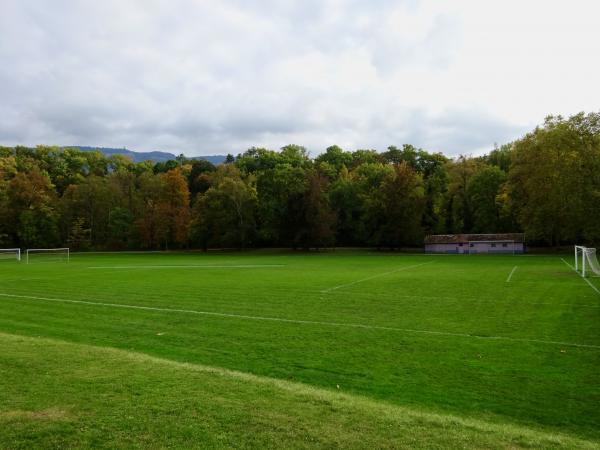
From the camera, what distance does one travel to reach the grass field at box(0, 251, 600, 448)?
5.17m

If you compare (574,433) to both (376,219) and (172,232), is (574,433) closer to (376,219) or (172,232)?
(376,219)

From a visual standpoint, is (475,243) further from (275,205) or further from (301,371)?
(301,371)

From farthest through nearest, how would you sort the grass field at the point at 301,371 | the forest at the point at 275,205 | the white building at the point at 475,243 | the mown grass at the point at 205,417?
the forest at the point at 275,205 → the white building at the point at 475,243 → the grass field at the point at 301,371 → the mown grass at the point at 205,417

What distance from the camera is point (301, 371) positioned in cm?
878

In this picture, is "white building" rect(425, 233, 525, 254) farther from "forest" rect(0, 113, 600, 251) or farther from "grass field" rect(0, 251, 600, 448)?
"grass field" rect(0, 251, 600, 448)

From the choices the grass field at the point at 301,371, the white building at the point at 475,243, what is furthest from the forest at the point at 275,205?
the grass field at the point at 301,371

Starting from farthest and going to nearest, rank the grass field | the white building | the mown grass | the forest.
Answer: the forest < the white building < the grass field < the mown grass

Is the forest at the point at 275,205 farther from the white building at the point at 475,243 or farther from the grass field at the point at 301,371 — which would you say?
the grass field at the point at 301,371

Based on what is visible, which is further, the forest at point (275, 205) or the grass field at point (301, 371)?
the forest at point (275, 205)

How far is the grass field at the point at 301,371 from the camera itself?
5172 millimetres

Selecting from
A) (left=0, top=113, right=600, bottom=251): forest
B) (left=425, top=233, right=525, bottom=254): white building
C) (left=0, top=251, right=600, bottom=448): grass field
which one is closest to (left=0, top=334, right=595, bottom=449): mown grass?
(left=0, top=251, right=600, bottom=448): grass field

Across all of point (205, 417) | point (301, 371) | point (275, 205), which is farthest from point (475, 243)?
point (205, 417)

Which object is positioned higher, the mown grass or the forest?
the forest

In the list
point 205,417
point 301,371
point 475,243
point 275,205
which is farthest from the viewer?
point 275,205
